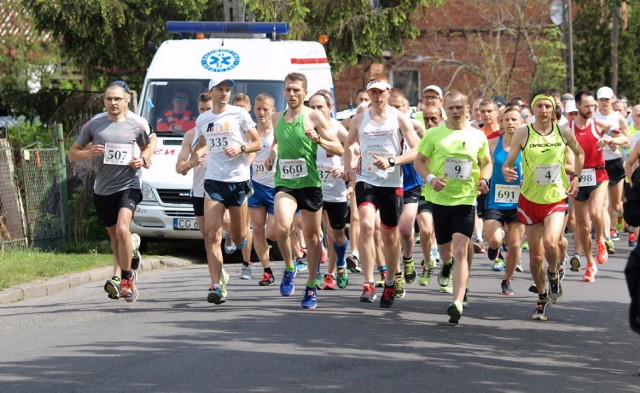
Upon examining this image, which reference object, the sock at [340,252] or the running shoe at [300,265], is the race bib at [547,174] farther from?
the running shoe at [300,265]

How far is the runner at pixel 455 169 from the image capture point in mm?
11250

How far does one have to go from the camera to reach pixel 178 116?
18.1 m

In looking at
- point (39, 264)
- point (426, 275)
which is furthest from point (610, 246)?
point (39, 264)

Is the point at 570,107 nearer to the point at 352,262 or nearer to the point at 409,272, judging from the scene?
the point at 352,262

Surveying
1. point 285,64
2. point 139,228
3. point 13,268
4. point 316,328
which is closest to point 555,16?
point 285,64

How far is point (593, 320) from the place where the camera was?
11523 mm

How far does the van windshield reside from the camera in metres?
18.0

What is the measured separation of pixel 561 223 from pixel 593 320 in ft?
2.91

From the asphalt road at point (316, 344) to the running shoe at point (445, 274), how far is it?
179 millimetres

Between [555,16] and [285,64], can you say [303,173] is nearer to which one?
[285,64]

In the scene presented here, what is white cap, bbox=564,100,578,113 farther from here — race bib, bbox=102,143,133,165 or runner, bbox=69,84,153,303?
race bib, bbox=102,143,133,165

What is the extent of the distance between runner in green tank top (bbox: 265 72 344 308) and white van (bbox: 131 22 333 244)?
533cm

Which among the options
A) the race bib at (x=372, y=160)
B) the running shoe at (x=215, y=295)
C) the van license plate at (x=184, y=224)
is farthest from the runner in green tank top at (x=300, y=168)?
the van license plate at (x=184, y=224)

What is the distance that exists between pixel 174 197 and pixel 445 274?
5.82 meters
